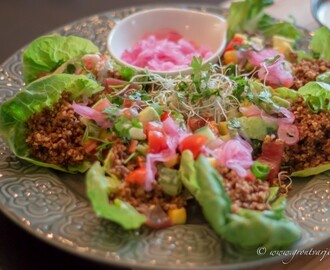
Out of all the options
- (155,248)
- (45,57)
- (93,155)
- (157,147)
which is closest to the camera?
(155,248)

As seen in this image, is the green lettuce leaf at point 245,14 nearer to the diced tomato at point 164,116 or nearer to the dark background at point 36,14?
the dark background at point 36,14

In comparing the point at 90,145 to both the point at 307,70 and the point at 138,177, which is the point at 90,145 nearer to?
the point at 138,177

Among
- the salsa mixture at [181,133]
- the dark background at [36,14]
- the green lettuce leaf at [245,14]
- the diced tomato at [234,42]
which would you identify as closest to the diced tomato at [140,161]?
the salsa mixture at [181,133]

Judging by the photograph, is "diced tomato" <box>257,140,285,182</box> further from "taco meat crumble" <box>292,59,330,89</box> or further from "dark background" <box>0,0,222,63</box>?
"dark background" <box>0,0,222,63</box>

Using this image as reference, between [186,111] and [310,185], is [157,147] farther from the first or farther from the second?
[310,185]

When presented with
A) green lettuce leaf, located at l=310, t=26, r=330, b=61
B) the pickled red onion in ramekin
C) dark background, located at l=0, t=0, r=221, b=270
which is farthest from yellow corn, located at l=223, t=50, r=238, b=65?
dark background, located at l=0, t=0, r=221, b=270

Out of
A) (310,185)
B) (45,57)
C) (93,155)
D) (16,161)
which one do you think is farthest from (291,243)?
(45,57)
